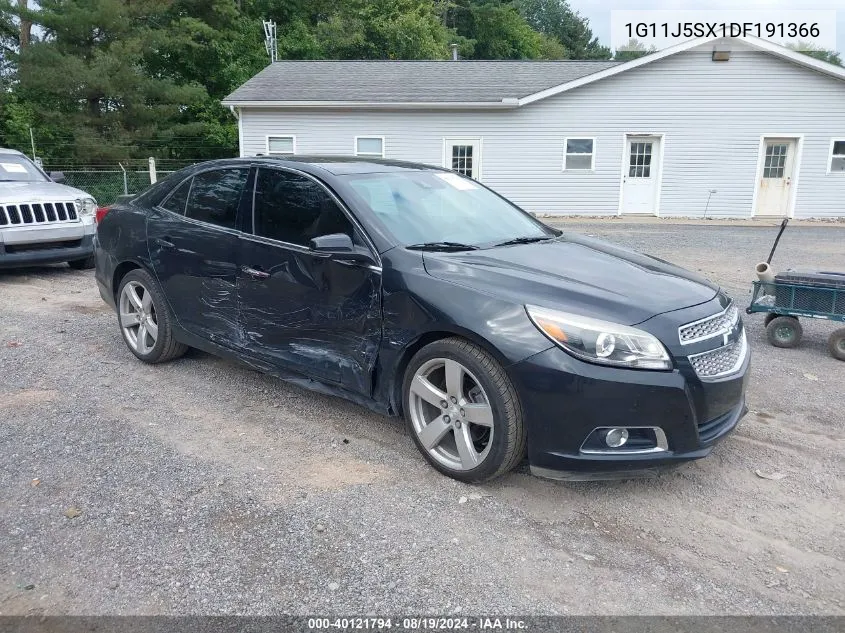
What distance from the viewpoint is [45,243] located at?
8.70m

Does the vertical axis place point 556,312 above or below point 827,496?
above

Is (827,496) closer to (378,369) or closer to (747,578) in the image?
(747,578)

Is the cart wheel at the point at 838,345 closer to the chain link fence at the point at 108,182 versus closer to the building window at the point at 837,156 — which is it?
the building window at the point at 837,156

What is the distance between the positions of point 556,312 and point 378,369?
1.05 meters

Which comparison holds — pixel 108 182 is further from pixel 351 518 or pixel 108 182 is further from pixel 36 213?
pixel 351 518

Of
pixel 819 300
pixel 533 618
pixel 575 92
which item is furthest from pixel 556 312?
pixel 575 92

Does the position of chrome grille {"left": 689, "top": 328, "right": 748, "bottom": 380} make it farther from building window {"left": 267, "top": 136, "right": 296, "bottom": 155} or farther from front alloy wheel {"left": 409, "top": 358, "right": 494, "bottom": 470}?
building window {"left": 267, "top": 136, "right": 296, "bottom": 155}

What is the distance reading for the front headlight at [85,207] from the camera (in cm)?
911

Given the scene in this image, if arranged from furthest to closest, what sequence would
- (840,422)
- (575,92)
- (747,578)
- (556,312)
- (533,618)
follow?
(575,92), (840,422), (556,312), (747,578), (533,618)

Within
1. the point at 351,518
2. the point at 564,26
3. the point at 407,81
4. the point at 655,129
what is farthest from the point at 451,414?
the point at 564,26

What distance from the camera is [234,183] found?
181 inches

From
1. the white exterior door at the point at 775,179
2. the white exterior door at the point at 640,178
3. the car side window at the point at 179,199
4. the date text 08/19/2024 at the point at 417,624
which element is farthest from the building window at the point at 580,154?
the date text 08/19/2024 at the point at 417,624

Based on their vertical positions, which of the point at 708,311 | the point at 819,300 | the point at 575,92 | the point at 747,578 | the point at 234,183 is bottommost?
the point at 747,578

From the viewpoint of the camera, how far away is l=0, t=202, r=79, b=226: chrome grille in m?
8.25
